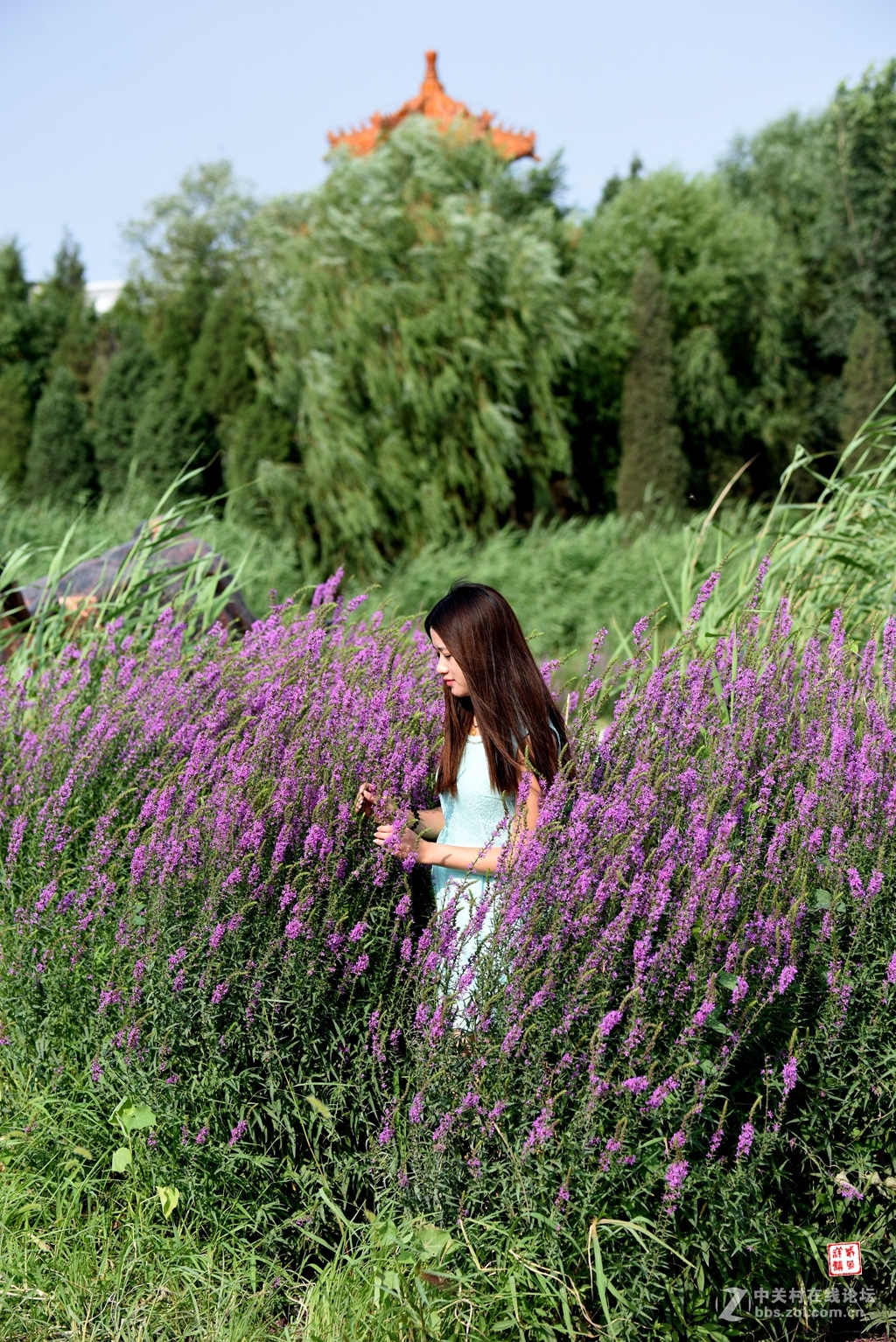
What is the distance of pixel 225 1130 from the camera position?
2.35 meters

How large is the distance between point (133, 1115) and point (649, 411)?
2090cm

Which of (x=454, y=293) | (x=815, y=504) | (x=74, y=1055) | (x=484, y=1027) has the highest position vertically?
(x=454, y=293)

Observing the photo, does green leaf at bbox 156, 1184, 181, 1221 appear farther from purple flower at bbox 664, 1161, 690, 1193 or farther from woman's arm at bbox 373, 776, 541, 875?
purple flower at bbox 664, 1161, 690, 1193

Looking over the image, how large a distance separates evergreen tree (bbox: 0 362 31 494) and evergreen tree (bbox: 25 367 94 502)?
1.79 ft

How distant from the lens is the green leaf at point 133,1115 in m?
2.32

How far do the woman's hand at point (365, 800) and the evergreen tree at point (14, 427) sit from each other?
1839cm

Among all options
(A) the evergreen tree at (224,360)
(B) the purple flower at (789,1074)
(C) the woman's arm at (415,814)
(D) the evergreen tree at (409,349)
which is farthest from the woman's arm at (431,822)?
(A) the evergreen tree at (224,360)

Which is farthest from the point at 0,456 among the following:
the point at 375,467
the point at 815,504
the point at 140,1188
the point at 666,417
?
the point at 140,1188

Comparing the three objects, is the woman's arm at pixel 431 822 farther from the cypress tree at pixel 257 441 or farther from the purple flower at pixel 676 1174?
the cypress tree at pixel 257 441

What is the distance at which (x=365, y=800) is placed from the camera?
2.48 metres

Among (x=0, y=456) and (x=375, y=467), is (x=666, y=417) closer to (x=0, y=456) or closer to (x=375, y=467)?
(x=375, y=467)

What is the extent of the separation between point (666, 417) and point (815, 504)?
18.0 metres

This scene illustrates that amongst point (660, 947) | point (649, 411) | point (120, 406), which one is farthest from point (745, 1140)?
point (649, 411)

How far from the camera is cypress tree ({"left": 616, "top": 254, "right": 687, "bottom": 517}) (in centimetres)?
2153
